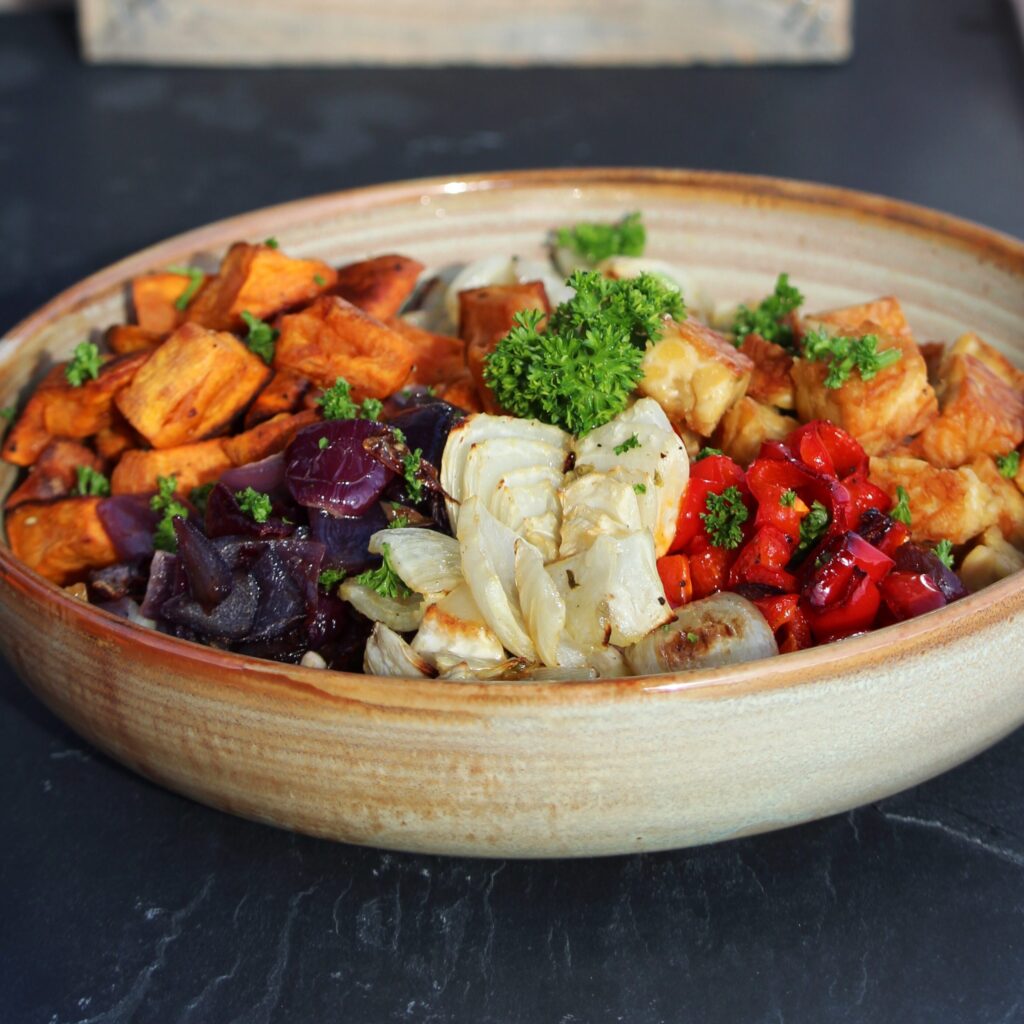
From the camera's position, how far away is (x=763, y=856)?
1938mm

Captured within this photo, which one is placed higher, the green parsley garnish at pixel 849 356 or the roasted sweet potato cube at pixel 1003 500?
the green parsley garnish at pixel 849 356

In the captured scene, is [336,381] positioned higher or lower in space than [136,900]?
higher

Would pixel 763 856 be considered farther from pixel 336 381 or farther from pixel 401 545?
pixel 336 381

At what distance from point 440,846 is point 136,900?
1.58 feet

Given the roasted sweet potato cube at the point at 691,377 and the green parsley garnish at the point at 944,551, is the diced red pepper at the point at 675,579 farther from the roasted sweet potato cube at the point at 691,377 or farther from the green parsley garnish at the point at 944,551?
the green parsley garnish at the point at 944,551

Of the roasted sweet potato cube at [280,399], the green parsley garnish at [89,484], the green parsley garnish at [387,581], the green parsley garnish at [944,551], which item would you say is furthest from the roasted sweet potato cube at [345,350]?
the green parsley garnish at [944,551]

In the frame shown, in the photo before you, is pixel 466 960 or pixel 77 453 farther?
pixel 77 453

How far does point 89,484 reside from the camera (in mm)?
2338

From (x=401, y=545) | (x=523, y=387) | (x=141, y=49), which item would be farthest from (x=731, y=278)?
(x=141, y=49)

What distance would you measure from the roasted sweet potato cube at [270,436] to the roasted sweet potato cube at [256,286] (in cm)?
34

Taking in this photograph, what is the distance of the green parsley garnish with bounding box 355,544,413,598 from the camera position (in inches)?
74.9

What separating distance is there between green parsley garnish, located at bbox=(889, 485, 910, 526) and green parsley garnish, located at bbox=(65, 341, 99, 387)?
1.38 meters

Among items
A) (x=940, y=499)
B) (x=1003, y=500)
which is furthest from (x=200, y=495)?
(x=1003, y=500)

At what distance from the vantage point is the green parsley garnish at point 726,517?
196 centimetres
